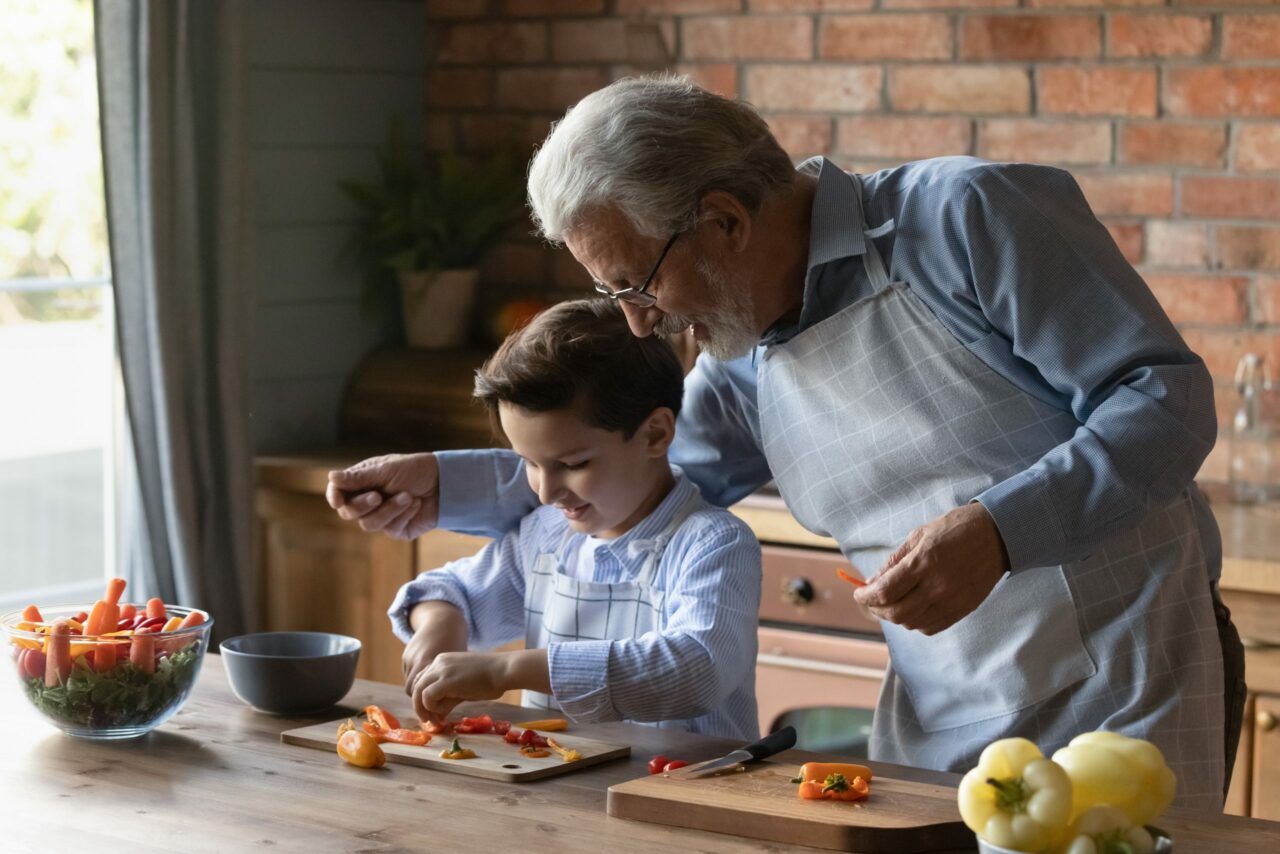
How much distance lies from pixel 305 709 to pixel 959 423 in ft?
2.35

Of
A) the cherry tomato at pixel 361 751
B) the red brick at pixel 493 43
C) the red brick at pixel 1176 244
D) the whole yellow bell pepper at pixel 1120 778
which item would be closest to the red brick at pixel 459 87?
the red brick at pixel 493 43

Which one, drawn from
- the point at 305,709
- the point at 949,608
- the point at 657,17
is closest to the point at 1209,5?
the point at 657,17

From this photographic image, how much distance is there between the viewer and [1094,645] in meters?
1.59

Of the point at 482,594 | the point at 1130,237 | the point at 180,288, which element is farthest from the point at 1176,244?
the point at 180,288

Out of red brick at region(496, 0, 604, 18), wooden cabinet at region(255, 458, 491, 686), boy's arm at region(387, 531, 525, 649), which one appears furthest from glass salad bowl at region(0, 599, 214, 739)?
red brick at region(496, 0, 604, 18)

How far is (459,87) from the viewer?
142 inches

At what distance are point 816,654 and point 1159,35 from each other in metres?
1.21

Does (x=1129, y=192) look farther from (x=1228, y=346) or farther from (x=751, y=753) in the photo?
(x=751, y=753)

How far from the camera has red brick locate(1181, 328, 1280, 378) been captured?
280 centimetres

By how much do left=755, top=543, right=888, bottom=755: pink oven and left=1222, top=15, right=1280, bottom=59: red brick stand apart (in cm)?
109

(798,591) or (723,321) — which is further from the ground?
(723,321)

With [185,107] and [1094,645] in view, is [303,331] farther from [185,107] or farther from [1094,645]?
[1094,645]

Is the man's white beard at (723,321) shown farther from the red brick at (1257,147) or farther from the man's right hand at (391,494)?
the red brick at (1257,147)

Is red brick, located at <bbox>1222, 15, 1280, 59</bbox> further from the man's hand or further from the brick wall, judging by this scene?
the man's hand
